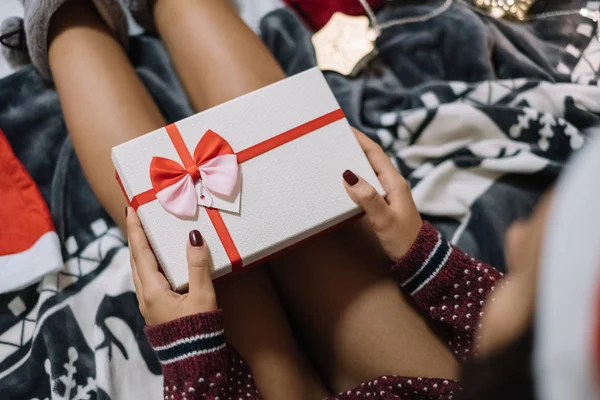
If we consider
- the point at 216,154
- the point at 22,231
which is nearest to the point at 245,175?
the point at 216,154

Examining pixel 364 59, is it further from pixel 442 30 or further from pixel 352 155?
pixel 352 155

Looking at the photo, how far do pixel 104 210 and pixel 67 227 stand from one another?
6 cm

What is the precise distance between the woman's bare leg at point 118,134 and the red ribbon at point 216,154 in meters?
0.09

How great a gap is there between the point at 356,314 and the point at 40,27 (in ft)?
Result: 1.95

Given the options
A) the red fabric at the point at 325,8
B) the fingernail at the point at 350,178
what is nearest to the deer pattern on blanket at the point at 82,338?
the fingernail at the point at 350,178

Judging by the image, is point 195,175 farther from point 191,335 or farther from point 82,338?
point 82,338

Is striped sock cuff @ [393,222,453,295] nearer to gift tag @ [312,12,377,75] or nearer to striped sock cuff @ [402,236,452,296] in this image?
striped sock cuff @ [402,236,452,296]

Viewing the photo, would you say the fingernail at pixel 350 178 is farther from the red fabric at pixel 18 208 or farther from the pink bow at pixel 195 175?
the red fabric at pixel 18 208

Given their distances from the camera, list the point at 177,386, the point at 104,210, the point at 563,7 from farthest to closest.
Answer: the point at 563,7, the point at 104,210, the point at 177,386

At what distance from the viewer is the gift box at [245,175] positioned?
1.79 feet

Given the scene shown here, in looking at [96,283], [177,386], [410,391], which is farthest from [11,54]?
[410,391]

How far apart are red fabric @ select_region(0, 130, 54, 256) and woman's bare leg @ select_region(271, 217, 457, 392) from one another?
1.19 feet

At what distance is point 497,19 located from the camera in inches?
34.4

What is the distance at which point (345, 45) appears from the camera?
86cm
